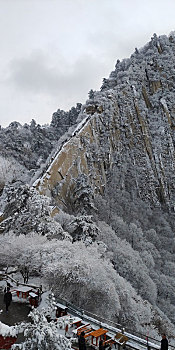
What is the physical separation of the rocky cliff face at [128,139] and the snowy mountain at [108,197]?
22 cm

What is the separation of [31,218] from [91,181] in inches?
1234

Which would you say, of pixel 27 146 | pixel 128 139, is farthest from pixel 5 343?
pixel 128 139

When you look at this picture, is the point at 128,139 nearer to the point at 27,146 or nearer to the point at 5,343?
the point at 27,146

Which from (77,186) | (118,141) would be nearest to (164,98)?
(118,141)

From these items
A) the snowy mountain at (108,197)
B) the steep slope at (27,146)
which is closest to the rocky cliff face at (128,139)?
the snowy mountain at (108,197)

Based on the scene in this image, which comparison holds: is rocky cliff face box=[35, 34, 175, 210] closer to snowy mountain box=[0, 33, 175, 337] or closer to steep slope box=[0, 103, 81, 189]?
snowy mountain box=[0, 33, 175, 337]

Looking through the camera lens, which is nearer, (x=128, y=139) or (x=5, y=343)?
(x=5, y=343)

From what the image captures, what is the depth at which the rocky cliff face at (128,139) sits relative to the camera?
47000 mm

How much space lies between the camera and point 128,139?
74938mm

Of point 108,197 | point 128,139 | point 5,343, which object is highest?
point 128,139

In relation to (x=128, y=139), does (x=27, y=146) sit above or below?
below

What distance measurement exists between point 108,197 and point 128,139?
20.8m

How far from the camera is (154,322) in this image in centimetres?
2500

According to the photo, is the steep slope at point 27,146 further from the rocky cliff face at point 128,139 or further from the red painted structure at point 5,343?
the red painted structure at point 5,343
